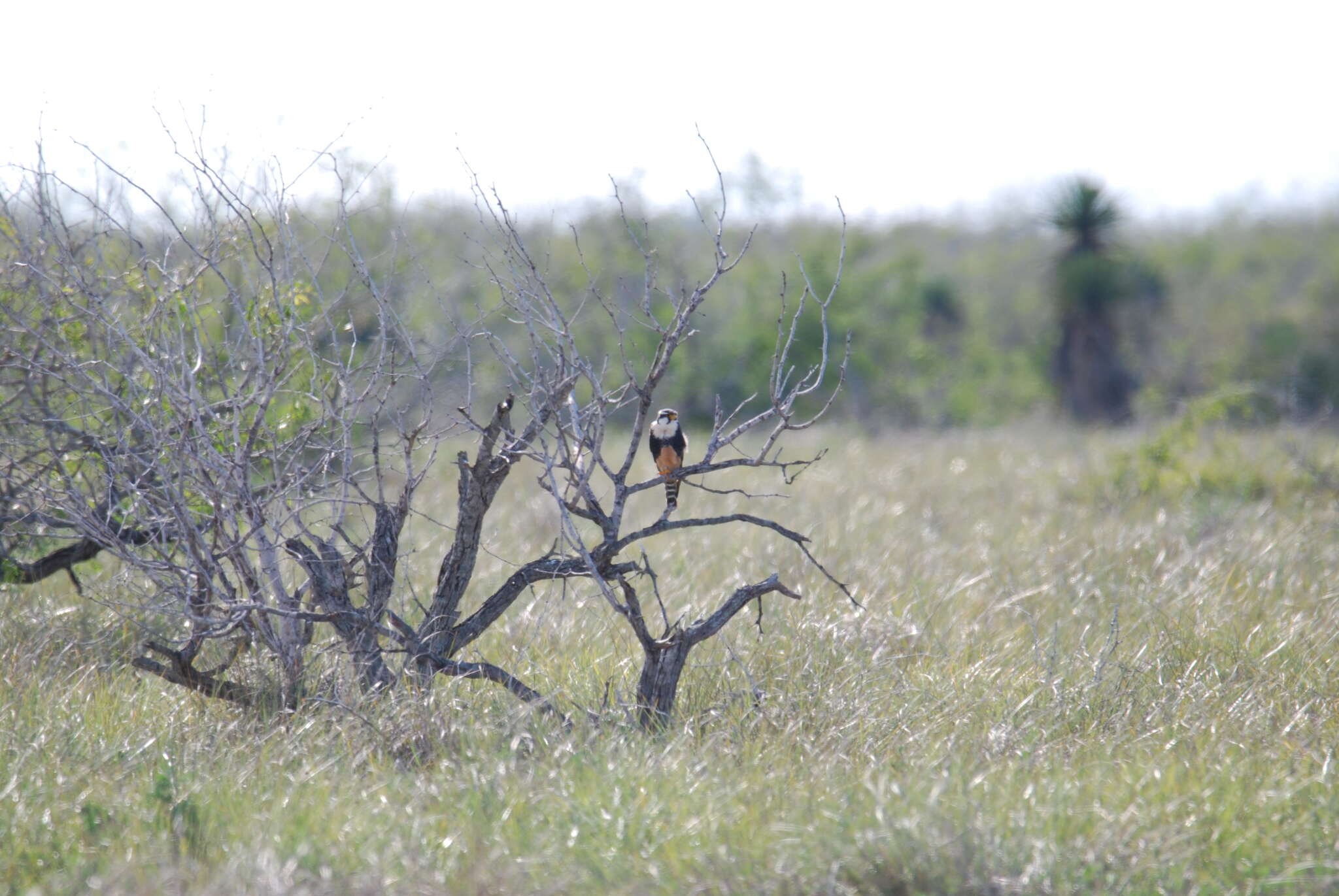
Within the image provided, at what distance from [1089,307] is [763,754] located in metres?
18.2

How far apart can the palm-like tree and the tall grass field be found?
13876 millimetres

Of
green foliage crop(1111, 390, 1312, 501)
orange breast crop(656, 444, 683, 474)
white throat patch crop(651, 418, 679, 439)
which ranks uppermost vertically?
white throat patch crop(651, 418, 679, 439)

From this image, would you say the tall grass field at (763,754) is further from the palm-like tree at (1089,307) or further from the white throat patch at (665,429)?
the palm-like tree at (1089,307)

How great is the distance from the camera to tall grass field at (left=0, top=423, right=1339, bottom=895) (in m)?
2.90

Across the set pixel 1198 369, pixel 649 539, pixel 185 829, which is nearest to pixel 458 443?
pixel 649 539

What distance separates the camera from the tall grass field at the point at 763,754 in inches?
114

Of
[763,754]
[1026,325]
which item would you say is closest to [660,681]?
[763,754]

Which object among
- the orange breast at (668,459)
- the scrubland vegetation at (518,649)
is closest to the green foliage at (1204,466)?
the scrubland vegetation at (518,649)

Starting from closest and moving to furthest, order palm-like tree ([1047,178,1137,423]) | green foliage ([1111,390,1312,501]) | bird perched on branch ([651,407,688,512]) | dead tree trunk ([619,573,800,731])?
dead tree trunk ([619,573,800,731]) < bird perched on branch ([651,407,688,512]) < green foliage ([1111,390,1312,501]) < palm-like tree ([1047,178,1137,423])

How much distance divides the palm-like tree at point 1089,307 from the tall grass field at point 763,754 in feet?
45.5

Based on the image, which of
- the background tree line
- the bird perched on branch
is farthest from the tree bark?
the background tree line

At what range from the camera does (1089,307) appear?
778 inches

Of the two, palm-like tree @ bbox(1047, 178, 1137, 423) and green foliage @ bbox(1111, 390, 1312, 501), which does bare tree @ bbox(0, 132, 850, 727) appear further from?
palm-like tree @ bbox(1047, 178, 1137, 423)

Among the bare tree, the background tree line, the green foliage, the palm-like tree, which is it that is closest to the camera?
the bare tree
